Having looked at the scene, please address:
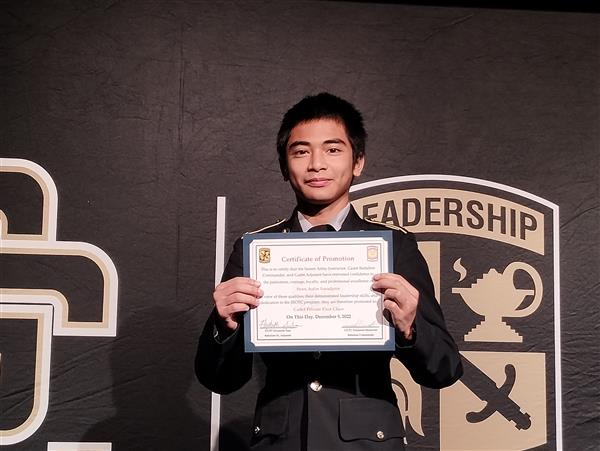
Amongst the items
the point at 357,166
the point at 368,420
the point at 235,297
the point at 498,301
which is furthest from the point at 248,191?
the point at 368,420

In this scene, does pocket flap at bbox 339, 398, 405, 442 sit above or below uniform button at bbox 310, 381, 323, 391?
below

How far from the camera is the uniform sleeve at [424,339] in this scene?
4.62ft

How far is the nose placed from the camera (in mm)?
1559

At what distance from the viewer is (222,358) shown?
1479mm

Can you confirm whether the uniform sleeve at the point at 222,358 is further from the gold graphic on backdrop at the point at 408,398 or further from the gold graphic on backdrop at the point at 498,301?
the gold graphic on backdrop at the point at 498,301

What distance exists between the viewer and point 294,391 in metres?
1.48

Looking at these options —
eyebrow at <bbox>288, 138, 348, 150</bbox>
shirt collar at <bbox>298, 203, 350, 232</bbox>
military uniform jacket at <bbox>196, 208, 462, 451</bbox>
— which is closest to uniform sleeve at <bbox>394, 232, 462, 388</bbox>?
military uniform jacket at <bbox>196, 208, 462, 451</bbox>

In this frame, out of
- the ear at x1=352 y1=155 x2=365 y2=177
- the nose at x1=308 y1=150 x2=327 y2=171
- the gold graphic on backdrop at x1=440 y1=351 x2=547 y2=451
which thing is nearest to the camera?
the nose at x1=308 y1=150 x2=327 y2=171

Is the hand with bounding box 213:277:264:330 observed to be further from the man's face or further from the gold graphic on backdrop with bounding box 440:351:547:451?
the gold graphic on backdrop with bounding box 440:351:547:451

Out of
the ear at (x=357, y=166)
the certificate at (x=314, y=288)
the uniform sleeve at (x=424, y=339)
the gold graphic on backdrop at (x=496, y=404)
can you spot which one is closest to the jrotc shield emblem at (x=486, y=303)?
the gold graphic on backdrop at (x=496, y=404)

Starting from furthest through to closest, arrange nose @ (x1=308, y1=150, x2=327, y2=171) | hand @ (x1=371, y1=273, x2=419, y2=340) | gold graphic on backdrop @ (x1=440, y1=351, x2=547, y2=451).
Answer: gold graphic on backdrop @ (x1=440, y1=351, x2=547, y2=451) < nose @ (x1=308, y1=150, x2=327, y2=171) < hand @ (x1=371, y1=273, x2=419, y2=340)

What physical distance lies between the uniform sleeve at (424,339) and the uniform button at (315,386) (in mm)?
147

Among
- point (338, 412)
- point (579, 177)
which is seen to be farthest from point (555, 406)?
point (338, 412)

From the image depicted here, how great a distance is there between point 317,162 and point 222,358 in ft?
1.32
